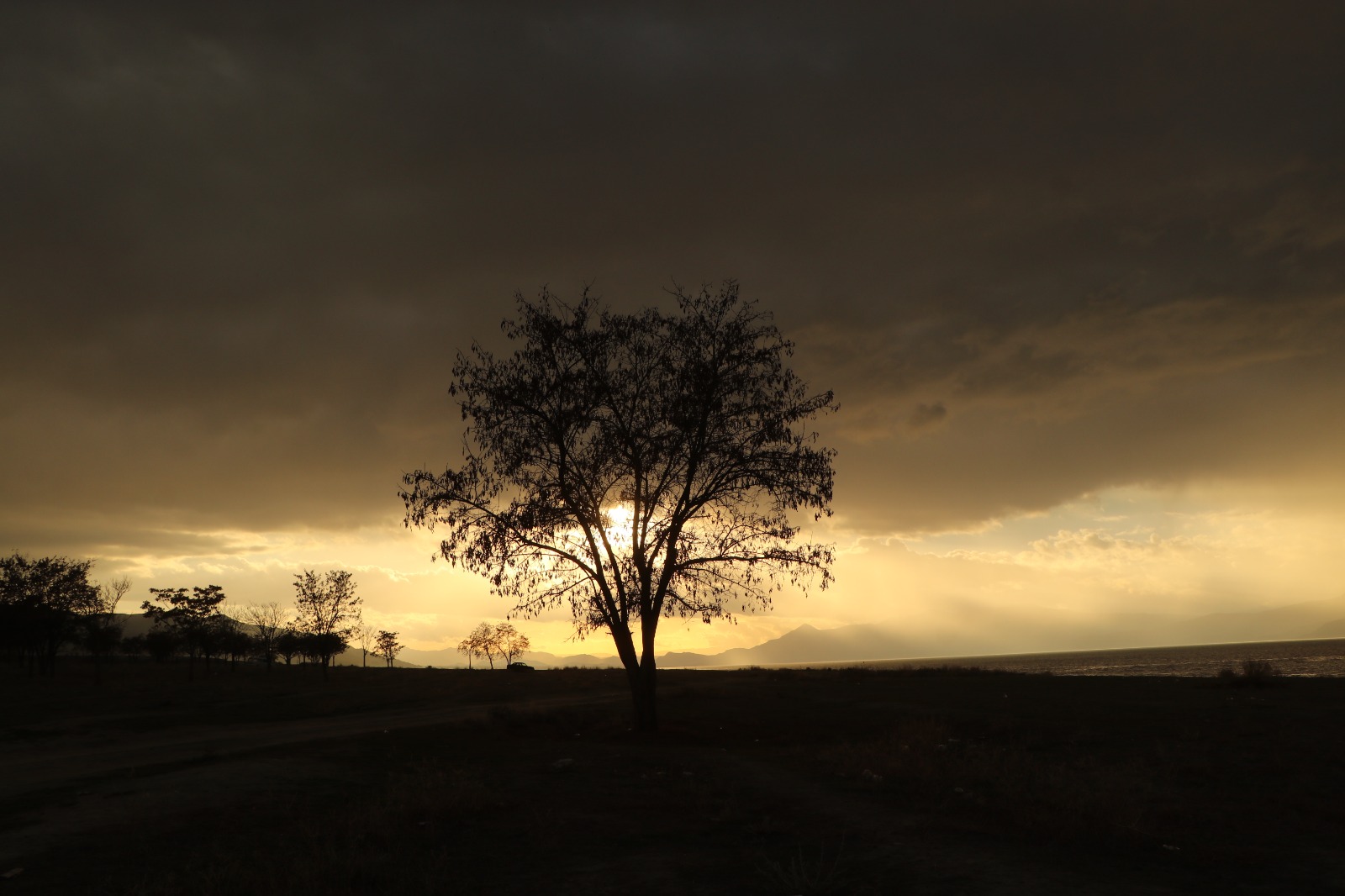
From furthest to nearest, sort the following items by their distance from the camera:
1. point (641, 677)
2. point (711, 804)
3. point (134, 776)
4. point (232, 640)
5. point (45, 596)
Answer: point (232, 640) → point (45, 596) → point (641, 677) → point (134, 776) → point (711, 804)

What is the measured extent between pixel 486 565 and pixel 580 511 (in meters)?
3.33

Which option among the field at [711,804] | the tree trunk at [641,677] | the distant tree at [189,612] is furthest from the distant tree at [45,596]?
the tree trunk at [641,677]

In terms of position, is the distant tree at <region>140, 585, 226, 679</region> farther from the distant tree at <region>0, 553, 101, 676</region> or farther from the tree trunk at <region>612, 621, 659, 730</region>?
the tree trunk at <region>612, 621, 659, 730</region>

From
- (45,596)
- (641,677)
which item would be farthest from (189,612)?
(641,677)

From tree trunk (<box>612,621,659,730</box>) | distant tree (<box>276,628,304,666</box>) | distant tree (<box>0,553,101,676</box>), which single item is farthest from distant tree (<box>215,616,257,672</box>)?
tree trunk (<box>612,621,659,730</box>)

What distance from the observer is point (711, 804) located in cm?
1524

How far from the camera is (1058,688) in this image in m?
41.5

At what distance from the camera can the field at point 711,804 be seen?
416 inches

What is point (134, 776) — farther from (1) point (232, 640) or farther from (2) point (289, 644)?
(1) point (232, 640)

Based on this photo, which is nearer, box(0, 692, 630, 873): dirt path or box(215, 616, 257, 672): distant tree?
box(0, 692, 630, 873): dirt path

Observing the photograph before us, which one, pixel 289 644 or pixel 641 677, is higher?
pixel 289 644

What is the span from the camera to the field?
10.6 meters

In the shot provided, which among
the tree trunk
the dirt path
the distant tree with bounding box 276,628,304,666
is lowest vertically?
the dirt path

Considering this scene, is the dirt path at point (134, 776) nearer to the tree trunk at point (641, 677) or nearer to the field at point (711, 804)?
the field at point (711, 804)
